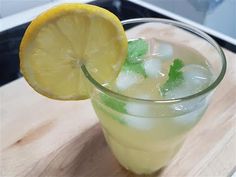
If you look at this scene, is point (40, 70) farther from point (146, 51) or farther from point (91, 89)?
point (146, 51)

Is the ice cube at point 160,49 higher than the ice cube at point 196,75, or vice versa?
the ice cube at point 196,75

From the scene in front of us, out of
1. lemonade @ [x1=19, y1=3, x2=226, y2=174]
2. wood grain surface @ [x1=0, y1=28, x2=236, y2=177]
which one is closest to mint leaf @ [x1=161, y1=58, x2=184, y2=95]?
lemonade @ [x1=19, y1=3, x2=226, y2=174]

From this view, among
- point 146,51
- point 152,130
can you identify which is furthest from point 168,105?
point 146,51

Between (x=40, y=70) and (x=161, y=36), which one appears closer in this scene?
(x=40, y=70)

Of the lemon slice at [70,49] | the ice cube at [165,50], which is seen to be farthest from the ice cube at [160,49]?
the lemon slice at [70,49]

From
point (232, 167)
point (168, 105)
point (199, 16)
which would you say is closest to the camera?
point (168, 105)

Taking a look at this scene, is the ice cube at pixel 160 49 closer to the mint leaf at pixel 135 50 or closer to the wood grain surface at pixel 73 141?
the mint leaf at pixel 135 50
